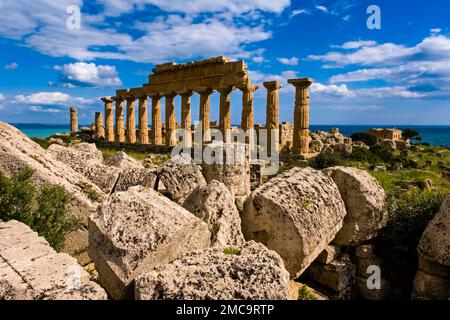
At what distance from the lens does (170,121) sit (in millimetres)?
31562

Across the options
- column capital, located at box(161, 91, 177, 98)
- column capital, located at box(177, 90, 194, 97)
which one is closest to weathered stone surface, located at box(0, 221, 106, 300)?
column capital, located at box(177, 90, 194, 97)

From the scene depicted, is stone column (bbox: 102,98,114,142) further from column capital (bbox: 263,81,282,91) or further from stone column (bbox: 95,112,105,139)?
column capital (bbox: 263,81,282,91)

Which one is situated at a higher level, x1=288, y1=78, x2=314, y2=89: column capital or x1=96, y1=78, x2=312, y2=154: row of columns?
x1=288, y1=78, x2=314, y2=89: column capital

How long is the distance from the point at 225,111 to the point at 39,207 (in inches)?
892

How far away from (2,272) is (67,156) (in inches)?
218

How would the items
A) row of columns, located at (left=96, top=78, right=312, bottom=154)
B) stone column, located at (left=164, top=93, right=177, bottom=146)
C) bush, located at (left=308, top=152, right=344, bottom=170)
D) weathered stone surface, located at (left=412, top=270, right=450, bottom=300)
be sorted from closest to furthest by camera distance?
weathered stone surface, located at (left=412, top=270, right=450, bottom=300) → bush, located at (left=308, top=152, right=344, bottom=170) → row of columns, located at (left=96, top=78, right=312, bottom=154) → stone column, located at (left=164, top=93, right=177, bottom=146)

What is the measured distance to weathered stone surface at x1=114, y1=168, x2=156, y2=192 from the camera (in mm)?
7197

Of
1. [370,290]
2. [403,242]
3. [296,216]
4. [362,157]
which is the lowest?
[370,290]

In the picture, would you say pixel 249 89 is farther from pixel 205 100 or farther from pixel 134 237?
pixel 134 237

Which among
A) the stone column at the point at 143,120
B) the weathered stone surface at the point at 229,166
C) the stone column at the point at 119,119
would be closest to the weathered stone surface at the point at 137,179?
the weathered stone surface at the point at 229,166

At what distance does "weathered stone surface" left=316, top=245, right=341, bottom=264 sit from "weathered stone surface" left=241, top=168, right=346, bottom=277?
0.36 m

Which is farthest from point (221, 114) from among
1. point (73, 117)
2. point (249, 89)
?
point (73, 117)

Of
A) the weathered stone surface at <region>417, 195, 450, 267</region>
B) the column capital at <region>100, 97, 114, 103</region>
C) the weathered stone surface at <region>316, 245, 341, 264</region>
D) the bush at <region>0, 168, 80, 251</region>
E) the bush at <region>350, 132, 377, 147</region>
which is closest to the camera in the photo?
the bush at <region>0, 168, 80, 251</region>
